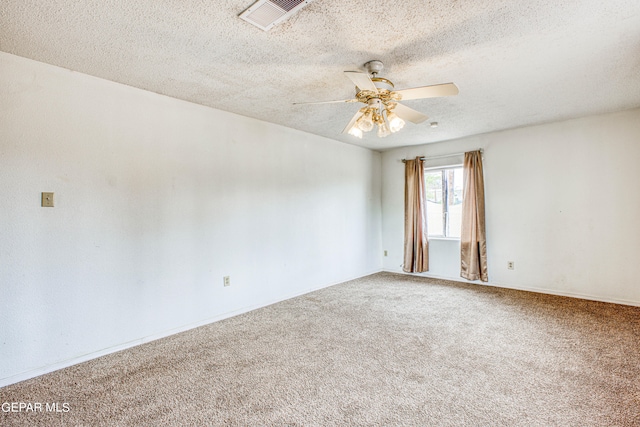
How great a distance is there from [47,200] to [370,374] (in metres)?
2.73

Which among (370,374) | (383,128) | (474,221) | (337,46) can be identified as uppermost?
(337,46)

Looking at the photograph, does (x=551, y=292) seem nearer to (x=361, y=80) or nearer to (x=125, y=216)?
(x=361, y=80)

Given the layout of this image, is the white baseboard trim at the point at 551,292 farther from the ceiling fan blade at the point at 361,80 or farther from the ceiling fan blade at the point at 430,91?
the ceiling fan blade at the point at 361,80

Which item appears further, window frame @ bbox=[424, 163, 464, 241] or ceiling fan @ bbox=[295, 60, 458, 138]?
window frame @ bbox=[424, 163, 464, 241]

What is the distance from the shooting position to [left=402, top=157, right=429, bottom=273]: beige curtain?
17.2 ft

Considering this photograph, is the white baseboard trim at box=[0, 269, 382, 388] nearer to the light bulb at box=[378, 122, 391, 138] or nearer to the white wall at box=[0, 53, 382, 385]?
the white wall at box=[0, 53, 382, 385]

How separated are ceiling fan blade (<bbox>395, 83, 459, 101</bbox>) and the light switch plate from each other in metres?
2.75

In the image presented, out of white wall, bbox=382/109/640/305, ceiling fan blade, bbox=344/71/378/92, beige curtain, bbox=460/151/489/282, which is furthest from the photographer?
beige curtain, bbox=460/151/489/282

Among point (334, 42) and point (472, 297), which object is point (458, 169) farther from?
point (334, 42)

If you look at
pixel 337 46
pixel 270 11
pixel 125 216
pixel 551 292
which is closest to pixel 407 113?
pixel 337 46

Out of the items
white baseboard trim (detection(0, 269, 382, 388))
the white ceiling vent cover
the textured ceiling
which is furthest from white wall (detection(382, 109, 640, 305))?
the white ceiling vent cover

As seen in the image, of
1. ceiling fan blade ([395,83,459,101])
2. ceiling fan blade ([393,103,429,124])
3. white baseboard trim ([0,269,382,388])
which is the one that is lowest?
white baseboard trim ([0,269,382,388])

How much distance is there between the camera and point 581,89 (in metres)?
2.98

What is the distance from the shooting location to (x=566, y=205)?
13.3 ft
